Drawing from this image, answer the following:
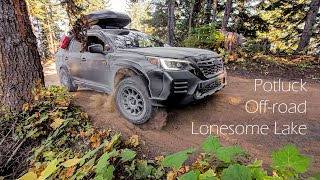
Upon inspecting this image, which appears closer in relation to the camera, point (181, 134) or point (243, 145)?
point (243, 145)

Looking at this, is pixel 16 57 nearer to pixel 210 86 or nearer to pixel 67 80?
pixel 67 80

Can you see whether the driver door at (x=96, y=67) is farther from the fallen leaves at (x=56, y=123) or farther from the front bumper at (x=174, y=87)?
the front bumper at (x=174, y=87)

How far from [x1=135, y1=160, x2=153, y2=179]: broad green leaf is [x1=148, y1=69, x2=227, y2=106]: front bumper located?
122cm

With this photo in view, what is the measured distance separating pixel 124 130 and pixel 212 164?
7.11 feet

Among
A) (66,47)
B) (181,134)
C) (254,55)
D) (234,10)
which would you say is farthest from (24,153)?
(234,10)

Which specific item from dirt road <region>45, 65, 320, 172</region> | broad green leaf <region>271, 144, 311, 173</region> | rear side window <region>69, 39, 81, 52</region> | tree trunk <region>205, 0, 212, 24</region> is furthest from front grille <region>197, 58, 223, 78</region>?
tree trunk <region>205, 0, 212, 24</region>

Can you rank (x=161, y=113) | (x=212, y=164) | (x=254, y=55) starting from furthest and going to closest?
(x=254, y=55), (x=161, y=113), (x=212, y=164)

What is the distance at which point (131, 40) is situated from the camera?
498 centimetres

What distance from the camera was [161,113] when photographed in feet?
14.1

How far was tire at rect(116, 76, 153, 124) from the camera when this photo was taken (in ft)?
12.7

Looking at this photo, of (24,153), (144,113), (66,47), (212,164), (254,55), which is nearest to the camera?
(212,164)

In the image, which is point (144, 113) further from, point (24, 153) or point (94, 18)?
point (94, 18)

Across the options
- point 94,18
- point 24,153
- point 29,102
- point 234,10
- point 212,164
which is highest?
point 234,10

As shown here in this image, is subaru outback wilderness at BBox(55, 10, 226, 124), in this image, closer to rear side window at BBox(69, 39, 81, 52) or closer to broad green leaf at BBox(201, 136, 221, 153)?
rear side window at BBox(69, 39, 81, 52)
